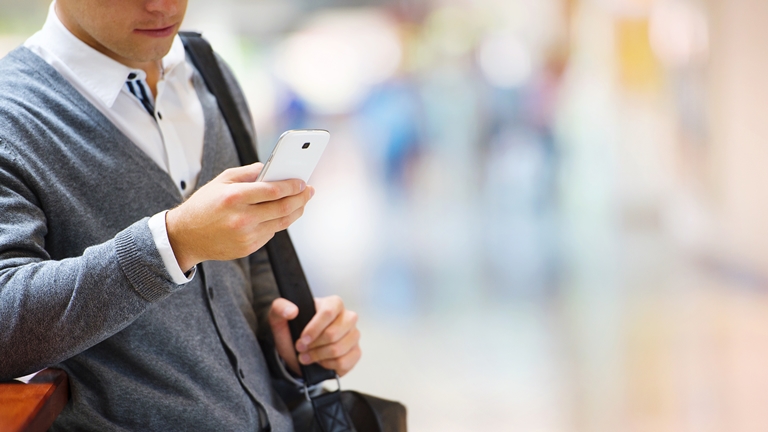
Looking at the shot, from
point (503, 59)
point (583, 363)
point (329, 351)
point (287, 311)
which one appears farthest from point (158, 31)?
point (503, 59)

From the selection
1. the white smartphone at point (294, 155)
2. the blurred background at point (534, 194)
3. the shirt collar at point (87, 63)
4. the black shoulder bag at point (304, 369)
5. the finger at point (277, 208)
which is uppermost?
the shirt collar at point (87, 63)

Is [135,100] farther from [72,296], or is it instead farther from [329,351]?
[329,351]

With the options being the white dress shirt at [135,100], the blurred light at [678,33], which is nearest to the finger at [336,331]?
the white dress shirt at [135,100]

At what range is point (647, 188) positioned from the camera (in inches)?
357

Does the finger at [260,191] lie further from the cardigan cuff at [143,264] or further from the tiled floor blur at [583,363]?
the tiled floor blur at [583,363]

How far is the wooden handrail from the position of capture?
845 mm

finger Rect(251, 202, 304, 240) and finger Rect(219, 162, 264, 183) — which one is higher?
finger Rect(219, 162, 264, 183)

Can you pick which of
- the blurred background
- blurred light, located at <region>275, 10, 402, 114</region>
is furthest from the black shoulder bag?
blurred light, located at <region>275, 10, 402, 114</region>

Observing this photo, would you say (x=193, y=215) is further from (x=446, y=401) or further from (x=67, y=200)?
(x=446, y=401)

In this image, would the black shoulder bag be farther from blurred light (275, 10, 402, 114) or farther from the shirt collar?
blurred light (275, 10, 402, 114)

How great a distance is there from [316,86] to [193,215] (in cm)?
1140

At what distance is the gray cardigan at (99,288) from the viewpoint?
0.95 meters

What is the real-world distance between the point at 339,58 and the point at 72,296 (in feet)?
38.1

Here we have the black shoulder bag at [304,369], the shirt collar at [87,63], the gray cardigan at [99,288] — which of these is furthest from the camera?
the black shoulder bag at [304,369]
